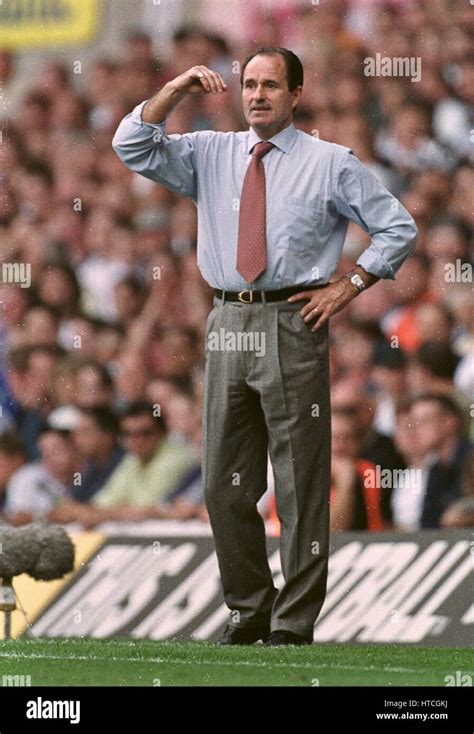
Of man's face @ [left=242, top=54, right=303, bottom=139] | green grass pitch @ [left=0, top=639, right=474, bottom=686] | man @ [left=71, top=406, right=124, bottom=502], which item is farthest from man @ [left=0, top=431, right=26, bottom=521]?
man's face @ [left=242, top=54, right=303, bottom=139]

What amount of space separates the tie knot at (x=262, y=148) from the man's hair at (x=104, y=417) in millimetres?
3958

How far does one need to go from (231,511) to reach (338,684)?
3.90 ft

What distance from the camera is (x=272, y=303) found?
6.42 metres

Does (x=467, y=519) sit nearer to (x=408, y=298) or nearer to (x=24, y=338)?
(x=408, y=298)

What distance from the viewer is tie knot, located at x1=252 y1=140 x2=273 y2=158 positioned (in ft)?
21.4

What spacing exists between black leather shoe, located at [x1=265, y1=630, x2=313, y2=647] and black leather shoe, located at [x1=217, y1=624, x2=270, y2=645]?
156 millimetres

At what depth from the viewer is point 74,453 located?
1044 cm

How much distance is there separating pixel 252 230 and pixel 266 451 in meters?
0.81

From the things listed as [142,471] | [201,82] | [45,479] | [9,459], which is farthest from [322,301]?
[9,459]

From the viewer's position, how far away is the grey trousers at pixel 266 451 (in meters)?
6.39

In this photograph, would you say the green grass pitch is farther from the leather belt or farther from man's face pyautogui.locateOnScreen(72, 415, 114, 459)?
Result: man's face pyautogui.locateOnScreen(72, 415, 114, 459)
